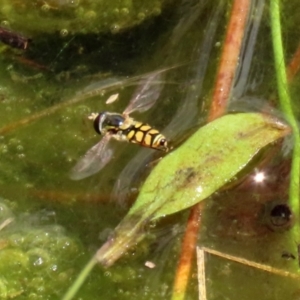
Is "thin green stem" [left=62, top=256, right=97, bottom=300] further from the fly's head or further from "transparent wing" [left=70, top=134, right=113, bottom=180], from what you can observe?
the fly's head

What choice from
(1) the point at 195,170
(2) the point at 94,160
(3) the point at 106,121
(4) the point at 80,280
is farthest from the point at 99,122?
(4) the point at 80,280

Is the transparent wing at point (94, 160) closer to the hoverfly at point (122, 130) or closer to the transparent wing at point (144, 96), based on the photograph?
the hoverfly at point (122, 130)

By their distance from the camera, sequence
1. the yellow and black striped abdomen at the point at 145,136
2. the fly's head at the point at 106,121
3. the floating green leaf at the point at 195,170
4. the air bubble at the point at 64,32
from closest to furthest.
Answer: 1. the floating green leaf at the point at 195,170
2. the yellow and black striped abdomen at the point at 145,136
3. the fly's head at the point at 106,121
4. the air bubble at the point at 64,32

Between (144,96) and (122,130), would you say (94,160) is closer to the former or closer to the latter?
(122,130)

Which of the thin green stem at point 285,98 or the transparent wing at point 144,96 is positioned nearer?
the thin green stem at point 285,98

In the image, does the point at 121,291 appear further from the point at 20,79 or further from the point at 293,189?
the point at 20,79

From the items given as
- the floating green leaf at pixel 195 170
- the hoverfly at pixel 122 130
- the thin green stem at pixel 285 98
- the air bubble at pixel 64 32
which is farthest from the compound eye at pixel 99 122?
the thin green stem at pixel 285 98

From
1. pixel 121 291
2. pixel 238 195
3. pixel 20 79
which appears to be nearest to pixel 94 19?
pixel 20 79

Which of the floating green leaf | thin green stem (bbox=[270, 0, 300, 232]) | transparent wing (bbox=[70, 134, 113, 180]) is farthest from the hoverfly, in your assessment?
thin green stem (bbox=[270, 0, 300, 232])
